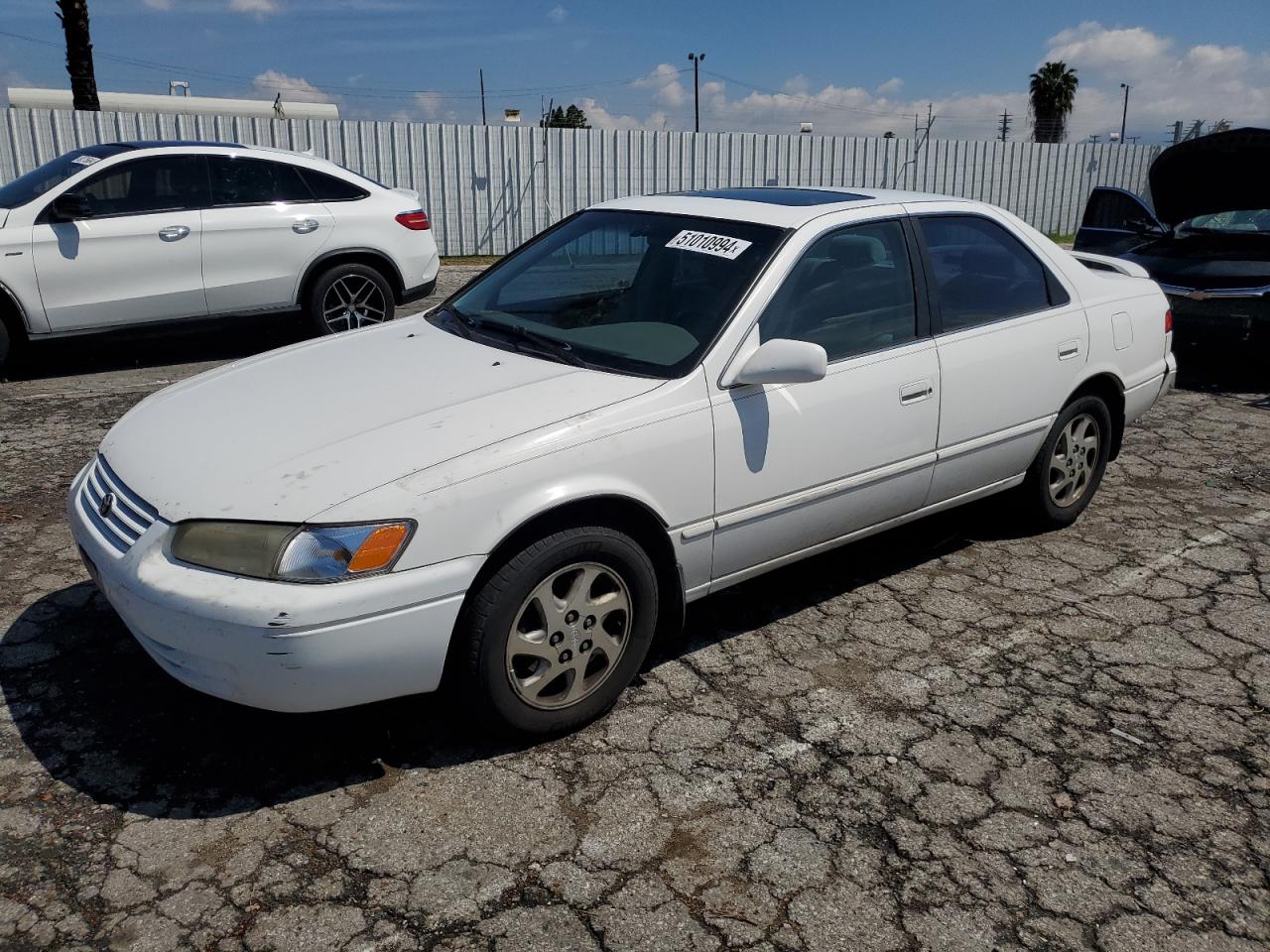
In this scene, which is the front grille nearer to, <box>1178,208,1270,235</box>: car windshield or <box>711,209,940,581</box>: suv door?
<box>711,209,940,581</box>: suv door

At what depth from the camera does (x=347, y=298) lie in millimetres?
8484

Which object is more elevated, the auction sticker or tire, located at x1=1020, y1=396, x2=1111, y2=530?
the auction sticker

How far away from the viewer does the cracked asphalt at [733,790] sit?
2.51m

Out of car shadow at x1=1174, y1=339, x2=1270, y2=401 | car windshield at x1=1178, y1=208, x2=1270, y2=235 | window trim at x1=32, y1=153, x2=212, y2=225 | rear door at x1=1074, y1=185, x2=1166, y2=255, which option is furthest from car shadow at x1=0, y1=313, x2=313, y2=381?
car windshield at x1=1178, y1=208, x2=1270, y2=235

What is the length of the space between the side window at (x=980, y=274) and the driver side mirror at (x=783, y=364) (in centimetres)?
104

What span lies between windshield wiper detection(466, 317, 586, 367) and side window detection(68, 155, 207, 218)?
185 inches

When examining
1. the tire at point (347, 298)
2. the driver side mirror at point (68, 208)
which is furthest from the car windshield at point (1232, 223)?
the driver side mirror at point (68, 208)

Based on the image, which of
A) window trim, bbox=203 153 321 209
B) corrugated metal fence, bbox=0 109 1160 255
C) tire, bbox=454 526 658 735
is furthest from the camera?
corrugated metal fence, bbox=0 109 1160 255

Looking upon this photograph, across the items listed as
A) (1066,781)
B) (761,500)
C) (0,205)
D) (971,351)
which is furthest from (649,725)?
(0,205)

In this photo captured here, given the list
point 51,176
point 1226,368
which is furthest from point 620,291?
point 1226,368

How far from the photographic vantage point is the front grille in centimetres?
301

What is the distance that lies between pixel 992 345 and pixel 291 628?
116 inches

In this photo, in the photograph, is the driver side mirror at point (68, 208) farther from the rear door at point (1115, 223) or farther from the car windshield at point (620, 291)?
the rear door at point (1115, 223)

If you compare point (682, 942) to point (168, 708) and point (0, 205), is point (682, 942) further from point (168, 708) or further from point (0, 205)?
point (0, 205)
